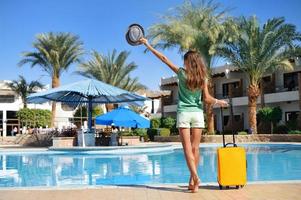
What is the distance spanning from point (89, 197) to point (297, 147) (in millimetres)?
18457

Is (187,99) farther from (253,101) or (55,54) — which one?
(55,54)

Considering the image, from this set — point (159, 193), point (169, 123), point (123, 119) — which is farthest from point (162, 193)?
point (169, 123)

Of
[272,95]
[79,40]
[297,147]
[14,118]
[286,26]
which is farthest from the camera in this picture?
[14,118]

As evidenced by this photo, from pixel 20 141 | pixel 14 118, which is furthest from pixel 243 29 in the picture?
pixel 14 118

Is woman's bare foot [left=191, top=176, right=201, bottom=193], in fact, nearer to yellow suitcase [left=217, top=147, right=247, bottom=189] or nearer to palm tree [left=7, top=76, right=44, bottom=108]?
yellow suitcase [left=217, top=147, right=247, bottom=189]

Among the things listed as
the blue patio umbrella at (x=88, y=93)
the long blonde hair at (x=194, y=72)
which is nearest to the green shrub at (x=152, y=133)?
the blue patio umbrella at (x=88, y=93)

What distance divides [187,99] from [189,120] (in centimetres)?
30

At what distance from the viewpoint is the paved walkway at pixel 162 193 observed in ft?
16.8

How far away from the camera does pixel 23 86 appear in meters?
50.3

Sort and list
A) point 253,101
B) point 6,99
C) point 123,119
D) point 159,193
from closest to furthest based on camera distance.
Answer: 1. point 159,193
2. point 123,119
3. point 253,101
4. point 6,99

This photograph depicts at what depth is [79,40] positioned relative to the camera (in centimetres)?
3806

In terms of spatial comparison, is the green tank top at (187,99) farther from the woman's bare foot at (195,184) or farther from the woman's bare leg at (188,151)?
the woman's bare foot at (195,184)

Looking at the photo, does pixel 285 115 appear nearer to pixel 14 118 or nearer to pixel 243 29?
pixel 243 29

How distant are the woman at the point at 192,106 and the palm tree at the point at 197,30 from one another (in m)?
21.2
